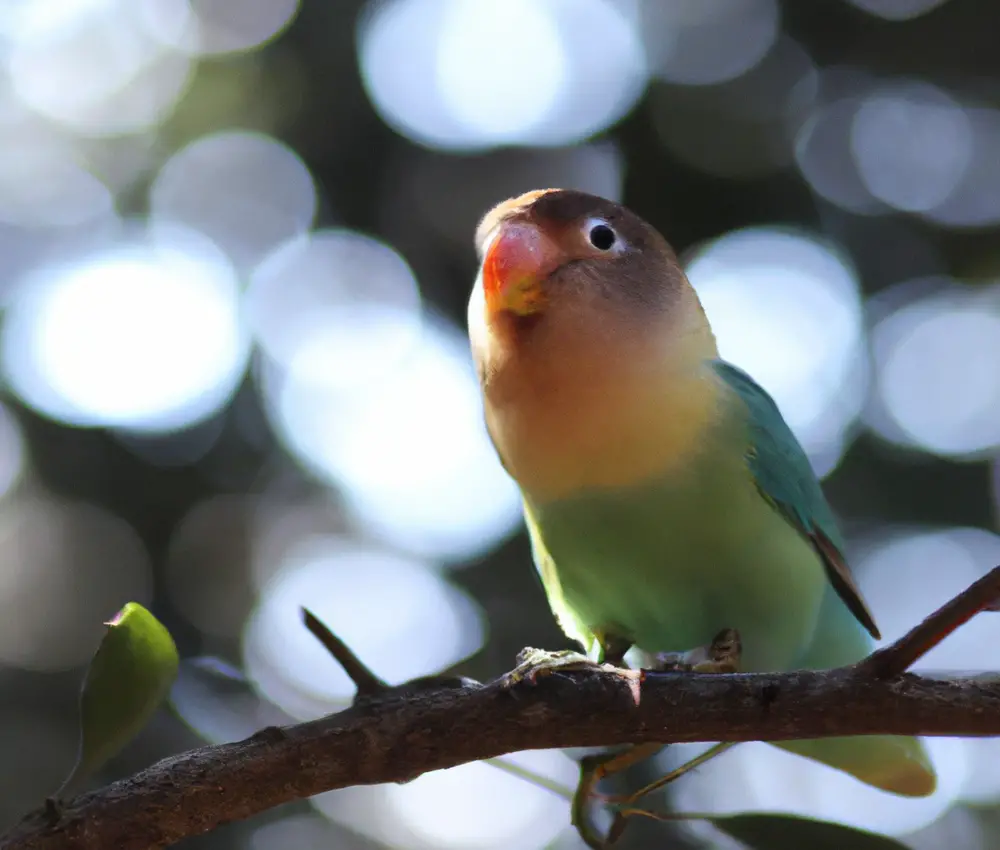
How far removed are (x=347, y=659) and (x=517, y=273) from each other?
393 mm

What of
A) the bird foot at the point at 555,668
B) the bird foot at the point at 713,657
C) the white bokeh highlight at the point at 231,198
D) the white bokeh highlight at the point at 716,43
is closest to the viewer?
the bird foot at the point at 555,668

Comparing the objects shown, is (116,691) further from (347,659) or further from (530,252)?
(530,252)

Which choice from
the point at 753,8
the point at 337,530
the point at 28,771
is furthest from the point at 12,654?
the point at 753,8

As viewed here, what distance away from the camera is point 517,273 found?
2.96 feet

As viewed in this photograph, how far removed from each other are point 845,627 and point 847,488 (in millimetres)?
1048

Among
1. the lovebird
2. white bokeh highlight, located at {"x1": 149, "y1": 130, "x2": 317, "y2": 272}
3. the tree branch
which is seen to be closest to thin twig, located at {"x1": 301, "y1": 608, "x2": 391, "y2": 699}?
the tree branch

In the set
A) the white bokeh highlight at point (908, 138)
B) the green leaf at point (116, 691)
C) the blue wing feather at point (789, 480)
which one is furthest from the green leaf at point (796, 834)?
the white bokeh highlight at point (908, 138)

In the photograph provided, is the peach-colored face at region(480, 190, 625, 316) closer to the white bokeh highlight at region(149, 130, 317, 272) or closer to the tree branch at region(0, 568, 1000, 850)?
the tree branch at region(0, 568, 1000, 850)

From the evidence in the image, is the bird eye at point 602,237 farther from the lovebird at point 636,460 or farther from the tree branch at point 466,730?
the tree branch at point 466,730

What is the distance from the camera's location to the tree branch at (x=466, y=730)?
0.64 meters

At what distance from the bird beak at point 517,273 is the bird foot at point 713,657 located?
1.05ft

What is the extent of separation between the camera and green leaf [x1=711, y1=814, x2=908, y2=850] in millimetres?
746

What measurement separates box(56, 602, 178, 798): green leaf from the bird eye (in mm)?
506

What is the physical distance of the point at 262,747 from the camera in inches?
26.7
